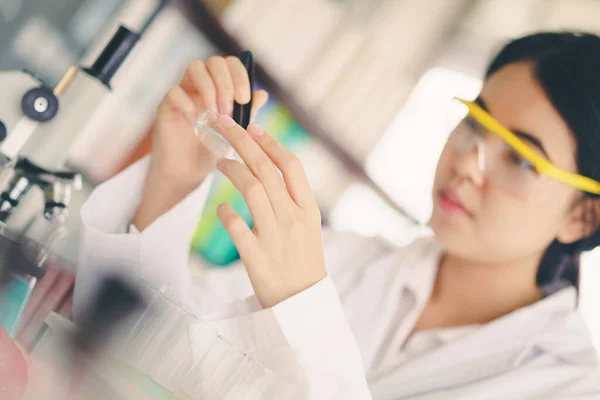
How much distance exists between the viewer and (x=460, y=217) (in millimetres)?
621

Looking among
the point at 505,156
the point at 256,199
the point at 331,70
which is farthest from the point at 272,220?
the point at 331,70

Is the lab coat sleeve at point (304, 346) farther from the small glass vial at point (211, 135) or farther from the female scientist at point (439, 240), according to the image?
the small glass vial at point (211, 135)

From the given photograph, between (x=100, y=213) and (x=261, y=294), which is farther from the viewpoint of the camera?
(x=100, y=213)

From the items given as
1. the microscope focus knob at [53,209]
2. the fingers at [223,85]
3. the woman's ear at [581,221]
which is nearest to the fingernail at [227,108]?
the fingers at [223,85]

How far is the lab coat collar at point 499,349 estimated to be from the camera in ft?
1.92

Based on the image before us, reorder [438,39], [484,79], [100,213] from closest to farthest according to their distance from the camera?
A: 1. [100,213]
2. [484,79]
3. [438,39]

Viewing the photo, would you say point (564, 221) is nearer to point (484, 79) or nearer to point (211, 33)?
point (484, 79)

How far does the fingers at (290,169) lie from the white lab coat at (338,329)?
10 centimetres

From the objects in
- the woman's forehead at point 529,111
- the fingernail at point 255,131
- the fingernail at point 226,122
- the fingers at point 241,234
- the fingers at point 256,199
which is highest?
the woman's forehead at point 529,111

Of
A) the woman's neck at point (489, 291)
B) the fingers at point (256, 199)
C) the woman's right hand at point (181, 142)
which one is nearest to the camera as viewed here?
the fingers at point (256, 199)

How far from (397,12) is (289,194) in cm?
51

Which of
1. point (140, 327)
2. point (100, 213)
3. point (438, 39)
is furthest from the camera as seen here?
point (438, 39)

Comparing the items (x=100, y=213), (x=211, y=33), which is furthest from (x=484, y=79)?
(x=100, y=213)

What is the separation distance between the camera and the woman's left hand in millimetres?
427
